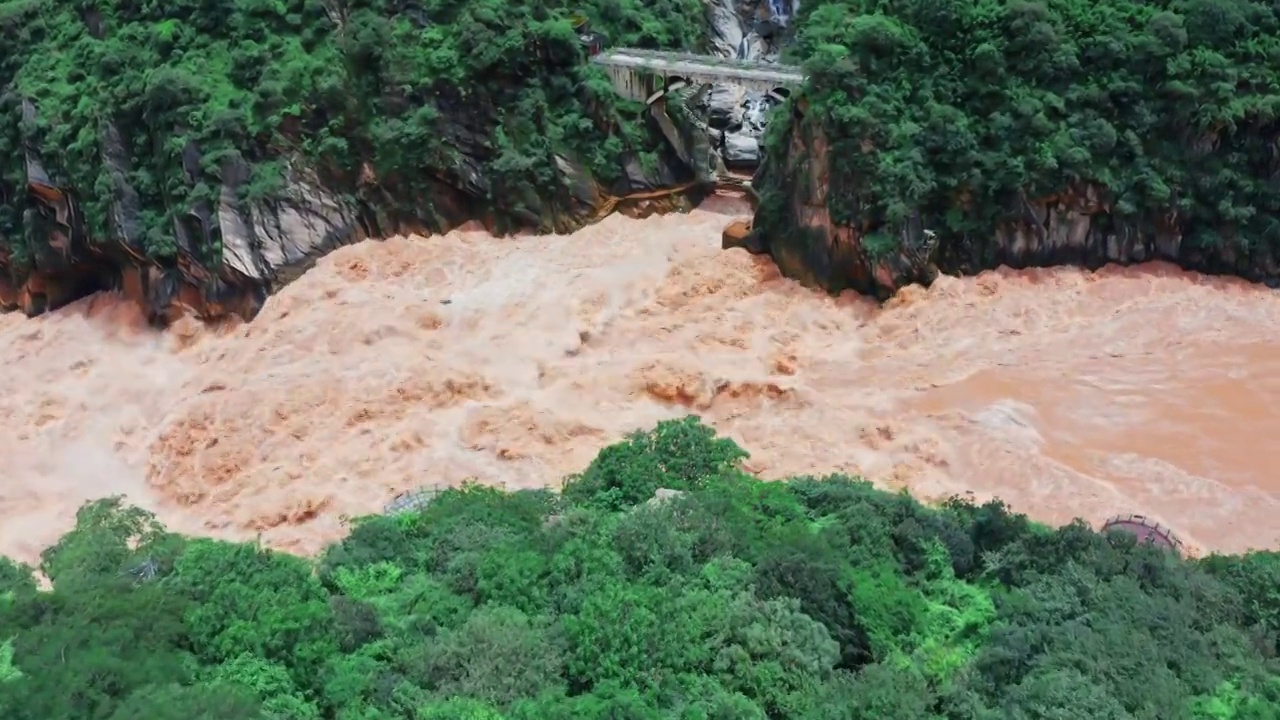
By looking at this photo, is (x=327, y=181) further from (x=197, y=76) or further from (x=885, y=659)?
(x=885, y=659)

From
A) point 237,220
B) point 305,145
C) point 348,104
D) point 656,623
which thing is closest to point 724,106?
point 348,104

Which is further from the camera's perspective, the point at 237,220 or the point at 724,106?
the point at 724,106

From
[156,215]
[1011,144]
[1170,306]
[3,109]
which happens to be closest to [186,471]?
[156,215]

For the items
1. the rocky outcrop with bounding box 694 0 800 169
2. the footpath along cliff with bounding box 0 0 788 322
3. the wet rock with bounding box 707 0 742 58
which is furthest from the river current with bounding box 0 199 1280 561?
the wet rock with bounding box 707 0 742 58

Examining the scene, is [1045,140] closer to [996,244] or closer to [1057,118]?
[1057,118]

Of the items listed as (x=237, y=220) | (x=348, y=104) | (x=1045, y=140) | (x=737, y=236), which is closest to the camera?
(x=1045, y=140)

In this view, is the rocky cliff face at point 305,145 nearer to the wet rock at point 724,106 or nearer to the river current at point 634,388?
the river current at point 634,388

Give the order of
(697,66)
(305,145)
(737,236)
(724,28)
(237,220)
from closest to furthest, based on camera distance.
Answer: (737,236) → (237,220) → (305,145) → (697,66) → (724,28)
